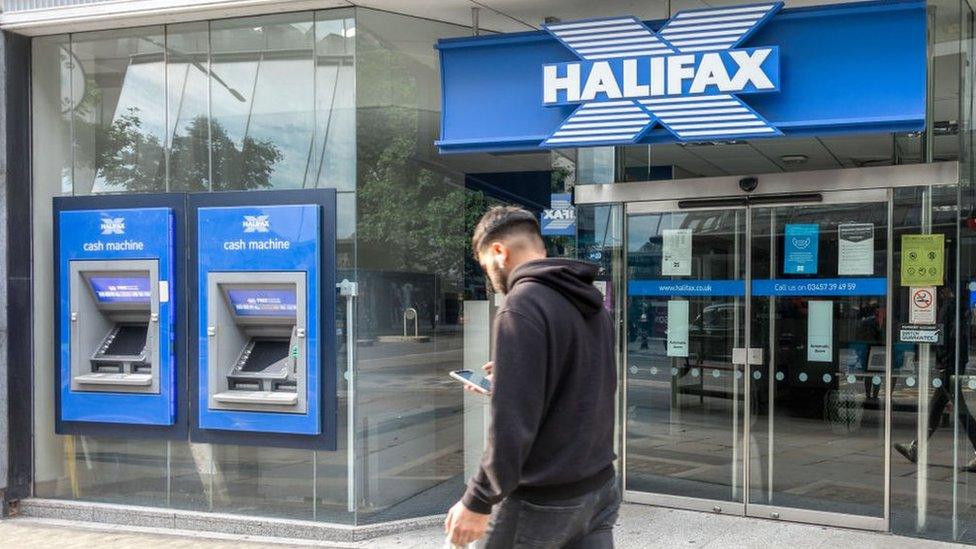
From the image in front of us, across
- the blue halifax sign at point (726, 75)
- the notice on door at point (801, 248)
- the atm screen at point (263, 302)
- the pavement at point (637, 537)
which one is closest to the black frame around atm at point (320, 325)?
the atm screen at point (263, 302)

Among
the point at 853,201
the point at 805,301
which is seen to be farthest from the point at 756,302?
the point at 853,201

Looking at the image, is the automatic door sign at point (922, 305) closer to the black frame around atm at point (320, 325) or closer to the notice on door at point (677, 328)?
the notice on door at point (677, 328)

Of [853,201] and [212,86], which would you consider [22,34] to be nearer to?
[212,86]

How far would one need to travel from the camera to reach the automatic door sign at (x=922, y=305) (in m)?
5.70

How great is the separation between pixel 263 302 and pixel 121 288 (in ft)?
4.11

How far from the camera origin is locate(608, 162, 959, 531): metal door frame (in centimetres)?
584

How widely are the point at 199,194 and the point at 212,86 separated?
0.86m

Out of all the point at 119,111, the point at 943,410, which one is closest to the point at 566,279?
the point at 943,410

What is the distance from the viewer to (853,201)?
6000mm

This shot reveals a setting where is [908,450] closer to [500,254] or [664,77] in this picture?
[664,77]

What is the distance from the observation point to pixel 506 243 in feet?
9.37

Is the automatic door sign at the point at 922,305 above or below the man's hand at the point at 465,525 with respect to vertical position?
above

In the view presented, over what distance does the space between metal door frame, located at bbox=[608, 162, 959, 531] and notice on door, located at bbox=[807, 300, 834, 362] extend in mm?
400

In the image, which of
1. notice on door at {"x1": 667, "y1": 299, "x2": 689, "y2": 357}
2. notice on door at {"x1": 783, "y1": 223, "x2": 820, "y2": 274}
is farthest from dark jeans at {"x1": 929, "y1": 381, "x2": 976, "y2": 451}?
notice on door at {"x1": 667, "y1": 299, "x2": 689, "y2": 357}
